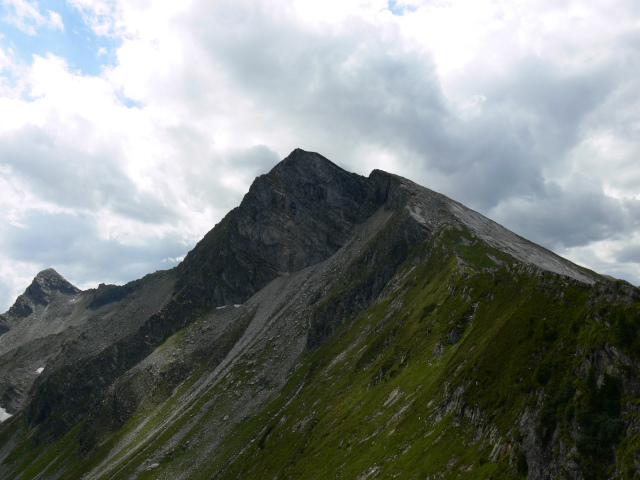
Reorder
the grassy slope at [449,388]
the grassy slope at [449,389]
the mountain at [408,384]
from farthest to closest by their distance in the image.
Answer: the grassy slope at [449,388] → the grassy slope at [449,389] → the mountain at [408,384]

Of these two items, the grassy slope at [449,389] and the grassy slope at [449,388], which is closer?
the grassy slope at [449,389]

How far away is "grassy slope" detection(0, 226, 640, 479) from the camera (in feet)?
110

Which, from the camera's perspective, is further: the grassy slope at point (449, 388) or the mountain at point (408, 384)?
the grassy slope at point (449, 388)

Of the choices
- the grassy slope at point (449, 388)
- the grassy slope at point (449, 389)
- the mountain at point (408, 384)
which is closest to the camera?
the mountain at point (408, 384)

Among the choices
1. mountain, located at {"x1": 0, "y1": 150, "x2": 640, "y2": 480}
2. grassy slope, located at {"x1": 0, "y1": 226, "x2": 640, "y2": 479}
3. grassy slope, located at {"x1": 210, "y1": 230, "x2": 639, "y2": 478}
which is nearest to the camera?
mountain, located at {"x1": 0, "y1": 150, "x2": 640, "y2": 480}

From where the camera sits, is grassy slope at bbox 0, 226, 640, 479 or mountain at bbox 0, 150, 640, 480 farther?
grassy slope at bbox 0, 226, 640, 479

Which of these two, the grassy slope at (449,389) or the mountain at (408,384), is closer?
the mountain at (408,384)

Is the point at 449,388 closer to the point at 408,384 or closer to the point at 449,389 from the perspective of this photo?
the point at 449,389

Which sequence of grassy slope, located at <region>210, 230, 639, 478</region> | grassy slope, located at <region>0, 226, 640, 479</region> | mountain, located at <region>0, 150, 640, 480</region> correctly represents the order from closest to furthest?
mountain, located at <region>0, 150, 640, 480</region> → grassy slope, located at <region>0, 226, 640, 479</region> → grassy slope, located at <region>210, 230, 639, 478</region>

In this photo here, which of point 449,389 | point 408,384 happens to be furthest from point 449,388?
point 408,384

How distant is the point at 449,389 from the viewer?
49906 mm

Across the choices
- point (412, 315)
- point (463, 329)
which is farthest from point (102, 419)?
point (463, 329)

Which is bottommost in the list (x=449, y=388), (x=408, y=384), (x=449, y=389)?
(x=449, y=389)

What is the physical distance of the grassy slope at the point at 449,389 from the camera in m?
33.4
